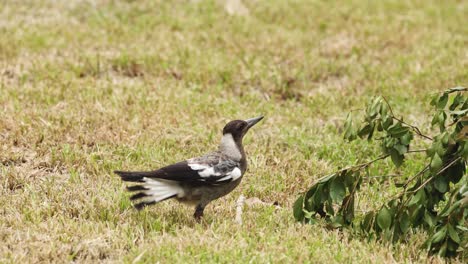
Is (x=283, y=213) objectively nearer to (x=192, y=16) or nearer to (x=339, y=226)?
(x=339, y=226)

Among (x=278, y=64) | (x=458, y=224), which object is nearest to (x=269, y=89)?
(x=278, y=64)

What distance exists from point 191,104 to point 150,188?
11.9 ft

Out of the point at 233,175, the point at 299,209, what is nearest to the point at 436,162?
the point at 299,209

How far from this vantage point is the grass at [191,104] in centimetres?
561

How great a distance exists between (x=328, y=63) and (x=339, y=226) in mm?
5346

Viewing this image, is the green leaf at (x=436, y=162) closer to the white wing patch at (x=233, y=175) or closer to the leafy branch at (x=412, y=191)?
the leafy branch at (x=412, y=191)

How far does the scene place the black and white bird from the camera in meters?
5.66

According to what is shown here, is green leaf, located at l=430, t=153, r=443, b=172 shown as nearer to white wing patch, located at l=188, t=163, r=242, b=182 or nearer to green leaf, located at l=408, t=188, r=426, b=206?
green leaf, located at l=408, t=188, r=426, b=206

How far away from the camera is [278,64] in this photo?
435 inches

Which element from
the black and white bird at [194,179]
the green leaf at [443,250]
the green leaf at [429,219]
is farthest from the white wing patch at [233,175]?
the green leaf at [443,250]

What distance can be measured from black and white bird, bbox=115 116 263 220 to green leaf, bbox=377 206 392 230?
3.59 ft

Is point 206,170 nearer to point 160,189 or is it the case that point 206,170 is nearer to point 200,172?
point 200,172

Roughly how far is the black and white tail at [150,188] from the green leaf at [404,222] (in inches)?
63.5

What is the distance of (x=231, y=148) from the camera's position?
6.17 metres
